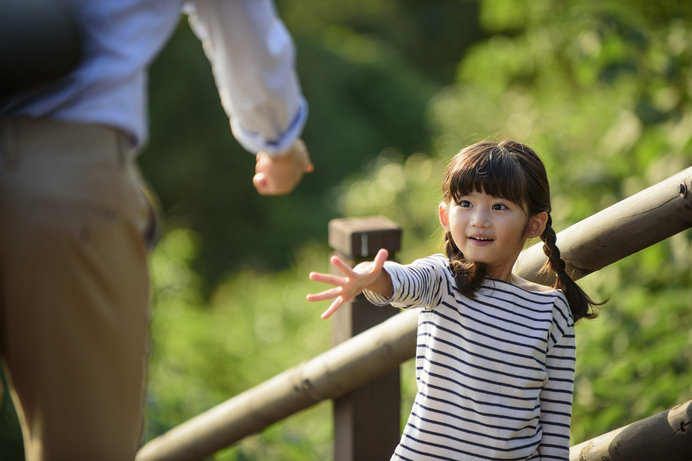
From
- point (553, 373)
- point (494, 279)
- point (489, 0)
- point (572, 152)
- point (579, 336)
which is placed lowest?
point (553, 373)

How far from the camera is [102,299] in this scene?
956 millimetres

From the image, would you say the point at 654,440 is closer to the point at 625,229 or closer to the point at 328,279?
the point at 625,229

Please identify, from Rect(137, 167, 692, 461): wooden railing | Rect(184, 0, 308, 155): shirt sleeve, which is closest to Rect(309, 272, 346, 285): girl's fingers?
Rect(184, 0, 308, 155): shirt sleeve

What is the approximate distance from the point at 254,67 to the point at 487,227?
46 cm

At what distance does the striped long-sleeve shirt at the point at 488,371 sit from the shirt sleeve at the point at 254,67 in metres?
0.29

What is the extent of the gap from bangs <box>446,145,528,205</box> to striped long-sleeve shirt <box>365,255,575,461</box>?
14 cm

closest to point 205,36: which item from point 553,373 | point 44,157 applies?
point 44,157

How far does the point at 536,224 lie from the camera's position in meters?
1.33

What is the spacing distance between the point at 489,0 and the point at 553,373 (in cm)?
437

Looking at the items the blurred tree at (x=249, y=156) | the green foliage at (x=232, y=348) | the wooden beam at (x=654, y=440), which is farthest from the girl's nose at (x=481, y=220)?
the blurred tree at (x=249, y=156)

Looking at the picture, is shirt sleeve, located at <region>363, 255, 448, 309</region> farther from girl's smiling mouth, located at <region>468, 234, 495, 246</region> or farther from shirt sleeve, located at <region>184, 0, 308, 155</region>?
shirt sleeve, located at <region>184, 0, 308, 155</region>

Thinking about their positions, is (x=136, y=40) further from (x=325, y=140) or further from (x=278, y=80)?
(x=325, y=140)

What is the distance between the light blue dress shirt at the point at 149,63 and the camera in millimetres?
952

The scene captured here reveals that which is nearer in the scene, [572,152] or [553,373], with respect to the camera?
[553,373]
